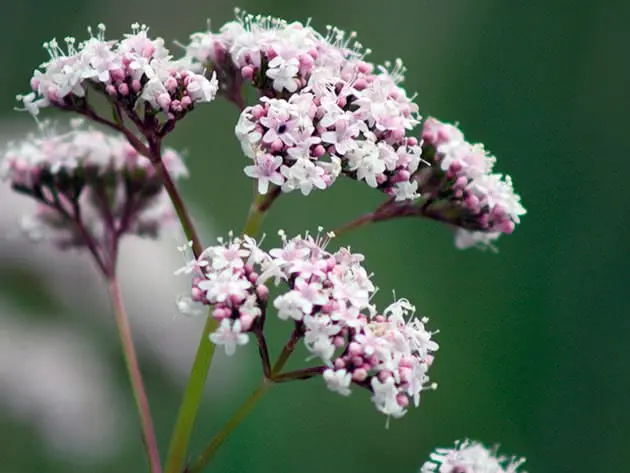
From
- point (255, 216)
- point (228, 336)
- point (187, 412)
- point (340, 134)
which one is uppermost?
point (340, 134)

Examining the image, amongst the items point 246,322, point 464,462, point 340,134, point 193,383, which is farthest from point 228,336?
point 464,462

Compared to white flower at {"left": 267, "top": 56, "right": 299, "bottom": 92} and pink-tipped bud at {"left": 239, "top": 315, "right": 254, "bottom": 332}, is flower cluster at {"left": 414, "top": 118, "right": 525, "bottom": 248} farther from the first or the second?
pink-tipped bud at {"left": 239, "top": 315, "right": 254, "bottom": 332}

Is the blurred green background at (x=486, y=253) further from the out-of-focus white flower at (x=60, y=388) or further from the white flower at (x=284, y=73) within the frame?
the white flower at (x=284, y=73)

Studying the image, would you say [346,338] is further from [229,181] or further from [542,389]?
[229,181]

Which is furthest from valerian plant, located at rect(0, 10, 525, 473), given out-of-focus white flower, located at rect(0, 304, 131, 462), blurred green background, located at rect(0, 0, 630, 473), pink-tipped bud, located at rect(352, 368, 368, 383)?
blurred green background, located at rect(0, 0, 630, 473)

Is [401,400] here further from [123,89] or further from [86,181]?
[86,181]

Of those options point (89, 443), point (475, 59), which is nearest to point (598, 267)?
point (475, 59)
